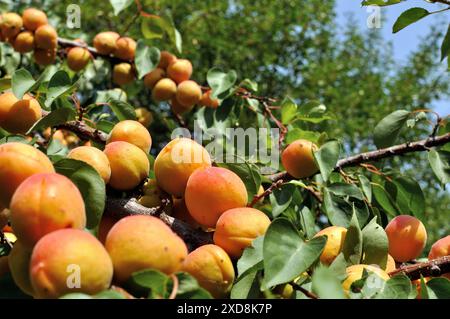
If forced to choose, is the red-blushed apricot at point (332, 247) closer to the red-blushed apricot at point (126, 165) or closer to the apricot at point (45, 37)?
the red-blushed apricot at point (126, 165)

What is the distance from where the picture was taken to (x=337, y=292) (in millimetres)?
589

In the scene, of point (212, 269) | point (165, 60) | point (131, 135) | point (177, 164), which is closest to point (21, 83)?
point (131, 135)

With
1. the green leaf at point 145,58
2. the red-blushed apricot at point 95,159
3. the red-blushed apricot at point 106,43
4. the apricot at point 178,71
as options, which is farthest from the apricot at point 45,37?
the red-blushed apricot at point 95,159

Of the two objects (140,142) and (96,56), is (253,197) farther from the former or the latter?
(96,56)

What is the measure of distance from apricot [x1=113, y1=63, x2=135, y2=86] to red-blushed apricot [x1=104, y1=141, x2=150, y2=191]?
1056mm

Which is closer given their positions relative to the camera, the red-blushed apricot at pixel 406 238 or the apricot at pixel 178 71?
the red-blushed apricot at pixel 406 238

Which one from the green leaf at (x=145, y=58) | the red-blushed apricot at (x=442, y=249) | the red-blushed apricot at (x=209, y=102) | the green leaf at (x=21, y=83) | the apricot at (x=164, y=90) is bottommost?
the red-blushed apricot at (x=209, y=102)

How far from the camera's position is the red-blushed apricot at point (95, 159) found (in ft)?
2.80

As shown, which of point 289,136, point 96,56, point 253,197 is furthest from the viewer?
point 96,56

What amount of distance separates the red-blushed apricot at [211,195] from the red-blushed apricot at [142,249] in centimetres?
18

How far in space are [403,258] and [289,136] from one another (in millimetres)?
580

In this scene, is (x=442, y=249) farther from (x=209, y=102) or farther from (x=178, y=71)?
(x=178, y=71)
